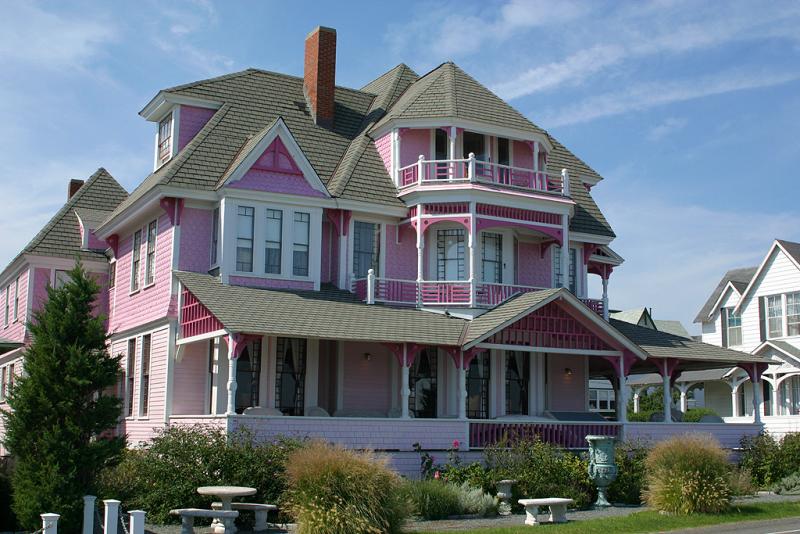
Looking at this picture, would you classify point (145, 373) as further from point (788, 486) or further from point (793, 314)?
point (793, 314)

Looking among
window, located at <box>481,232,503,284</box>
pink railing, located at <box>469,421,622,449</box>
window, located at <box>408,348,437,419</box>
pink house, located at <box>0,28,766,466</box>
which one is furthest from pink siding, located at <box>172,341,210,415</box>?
window, located at <box>481,232,503,284</box>

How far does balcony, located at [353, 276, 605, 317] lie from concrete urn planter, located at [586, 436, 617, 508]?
6.49 metres

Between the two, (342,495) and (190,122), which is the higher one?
(190,122)

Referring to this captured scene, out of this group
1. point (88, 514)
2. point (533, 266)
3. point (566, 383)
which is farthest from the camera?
point (533, 266)

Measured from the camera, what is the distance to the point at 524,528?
60.5 feet

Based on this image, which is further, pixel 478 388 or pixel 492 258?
pixel 492 258

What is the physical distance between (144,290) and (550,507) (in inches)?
586

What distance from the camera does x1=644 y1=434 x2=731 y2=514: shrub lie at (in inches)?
795

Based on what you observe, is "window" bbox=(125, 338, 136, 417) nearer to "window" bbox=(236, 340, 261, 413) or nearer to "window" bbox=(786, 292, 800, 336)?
"window" bbox=(236, 340, 261, 413)

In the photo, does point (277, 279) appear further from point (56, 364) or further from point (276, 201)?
point (56, 364)

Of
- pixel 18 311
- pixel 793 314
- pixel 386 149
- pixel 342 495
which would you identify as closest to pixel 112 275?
pixel 18 311

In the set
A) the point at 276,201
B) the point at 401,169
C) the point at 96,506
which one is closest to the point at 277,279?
the point at 276,201

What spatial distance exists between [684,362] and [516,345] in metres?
7.75

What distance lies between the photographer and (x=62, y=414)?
1847 cm
